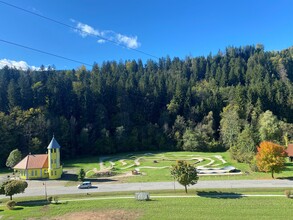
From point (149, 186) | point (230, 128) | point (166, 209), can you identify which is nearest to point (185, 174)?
point (149, 186)

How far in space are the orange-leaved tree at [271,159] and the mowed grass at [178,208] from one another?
544 inches

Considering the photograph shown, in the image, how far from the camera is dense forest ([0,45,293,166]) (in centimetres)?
8694

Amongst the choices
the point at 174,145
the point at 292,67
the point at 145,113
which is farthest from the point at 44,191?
the point at 292,67

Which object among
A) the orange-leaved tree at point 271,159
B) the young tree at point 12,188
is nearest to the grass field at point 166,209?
the young tree at point 12,188

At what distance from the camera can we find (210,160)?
235 feet

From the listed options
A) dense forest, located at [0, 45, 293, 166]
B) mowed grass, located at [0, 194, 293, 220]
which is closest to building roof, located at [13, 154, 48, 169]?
mowed grass, located at [0, 194, 293, 220]

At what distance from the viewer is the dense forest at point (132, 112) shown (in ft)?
285

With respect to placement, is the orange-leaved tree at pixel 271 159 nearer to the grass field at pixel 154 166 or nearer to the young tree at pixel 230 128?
the grass field at pixel 154 166

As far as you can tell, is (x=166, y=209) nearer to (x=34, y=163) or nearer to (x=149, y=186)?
(x=149, y=186)

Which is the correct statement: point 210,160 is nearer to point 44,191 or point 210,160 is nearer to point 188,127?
point 188,127

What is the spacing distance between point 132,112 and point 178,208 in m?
74.1

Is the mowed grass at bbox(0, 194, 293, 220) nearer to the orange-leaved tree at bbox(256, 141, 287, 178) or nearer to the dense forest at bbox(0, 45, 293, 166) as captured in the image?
the orange-leaved tree at bbox(256, 141, 287, 178)

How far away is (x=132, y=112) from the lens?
10806cm

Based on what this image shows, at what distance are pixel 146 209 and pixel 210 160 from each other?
130 feet
